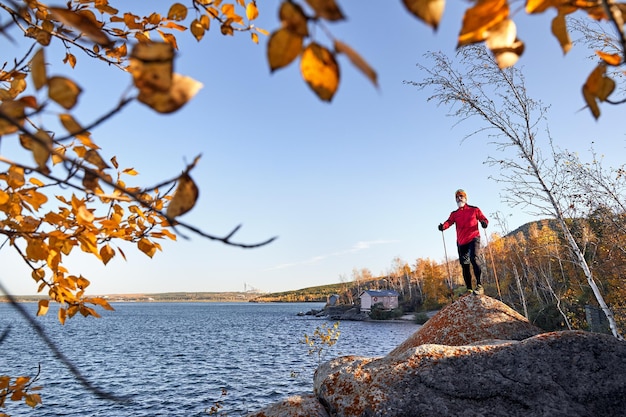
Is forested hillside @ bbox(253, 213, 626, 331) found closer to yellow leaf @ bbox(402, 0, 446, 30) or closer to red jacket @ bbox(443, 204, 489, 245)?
red jacket @ bbox(443, 204, 489, 245)

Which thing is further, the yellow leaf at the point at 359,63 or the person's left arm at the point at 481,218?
the person's left arm at the point at 481,218

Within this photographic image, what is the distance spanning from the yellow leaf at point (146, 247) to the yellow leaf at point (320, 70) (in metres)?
1.16

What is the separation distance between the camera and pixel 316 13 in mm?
521

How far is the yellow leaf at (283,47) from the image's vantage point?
597 millimetres

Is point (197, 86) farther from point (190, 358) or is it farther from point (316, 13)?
point (190, 358)

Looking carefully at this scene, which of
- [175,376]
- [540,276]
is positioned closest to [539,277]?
[540,276]

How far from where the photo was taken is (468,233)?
8266mm

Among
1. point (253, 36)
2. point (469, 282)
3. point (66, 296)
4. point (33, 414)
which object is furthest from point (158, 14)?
point (33, 414)

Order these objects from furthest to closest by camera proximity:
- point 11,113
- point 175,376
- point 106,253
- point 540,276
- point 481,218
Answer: point 540,276
point 175,376
point 481,218
point 106,253
point 11,113

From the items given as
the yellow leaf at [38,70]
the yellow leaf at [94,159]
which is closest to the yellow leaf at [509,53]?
the yellow leaf at [38,70]

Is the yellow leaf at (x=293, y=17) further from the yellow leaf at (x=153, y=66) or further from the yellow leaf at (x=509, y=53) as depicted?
the yellow leaf at (x=509, y=53)

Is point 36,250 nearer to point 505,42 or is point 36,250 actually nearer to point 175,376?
point 505,42

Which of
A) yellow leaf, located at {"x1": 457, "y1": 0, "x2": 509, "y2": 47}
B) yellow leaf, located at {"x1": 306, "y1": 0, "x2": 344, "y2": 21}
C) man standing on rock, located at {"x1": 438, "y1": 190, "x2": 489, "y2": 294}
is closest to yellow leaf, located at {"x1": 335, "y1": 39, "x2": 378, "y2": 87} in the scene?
yellow leaf, located at {"x1": 306, "y1": 0, "x2": 344, "y2": 21}

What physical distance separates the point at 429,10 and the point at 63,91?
2.18 feet
